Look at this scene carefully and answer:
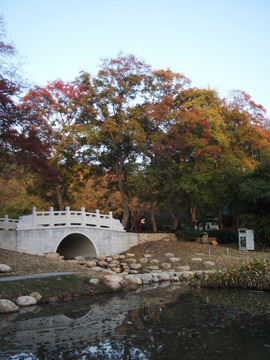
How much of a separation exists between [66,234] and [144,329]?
1379 centimetres

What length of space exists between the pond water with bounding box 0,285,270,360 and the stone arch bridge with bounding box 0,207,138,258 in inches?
372

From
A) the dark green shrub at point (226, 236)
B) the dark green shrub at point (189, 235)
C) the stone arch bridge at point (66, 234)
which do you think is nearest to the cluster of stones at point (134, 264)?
the stone arch bridge at point (66, 234)

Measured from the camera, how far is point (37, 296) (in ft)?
37.7

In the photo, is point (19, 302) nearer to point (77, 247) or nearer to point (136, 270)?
point (136, 270)

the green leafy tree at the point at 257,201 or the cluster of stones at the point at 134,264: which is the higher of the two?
Answer: the green leafy tree at the point at 257,201

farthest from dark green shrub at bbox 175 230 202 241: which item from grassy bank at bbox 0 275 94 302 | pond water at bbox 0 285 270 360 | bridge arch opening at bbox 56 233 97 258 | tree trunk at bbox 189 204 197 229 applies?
grassy bank at bbox 0 275 94 302

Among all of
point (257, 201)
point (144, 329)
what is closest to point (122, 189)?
point (257, 201)

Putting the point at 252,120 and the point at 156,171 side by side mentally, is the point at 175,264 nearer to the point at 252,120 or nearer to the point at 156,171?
the point at 156,171

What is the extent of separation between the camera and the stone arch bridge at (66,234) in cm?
2020

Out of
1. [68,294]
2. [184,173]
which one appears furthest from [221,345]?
[184,173]

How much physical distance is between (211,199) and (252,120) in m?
A: 8.33

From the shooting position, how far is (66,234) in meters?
21.6

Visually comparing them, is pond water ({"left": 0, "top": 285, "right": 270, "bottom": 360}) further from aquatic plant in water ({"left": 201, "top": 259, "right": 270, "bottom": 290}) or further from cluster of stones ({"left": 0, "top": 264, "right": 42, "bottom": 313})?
aquatic plant in water ({"left": 201, "top": 259, "right": 270, "bottom": 290})

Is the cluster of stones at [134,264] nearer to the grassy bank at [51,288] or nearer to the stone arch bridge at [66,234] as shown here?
the stone arch bridge at [66,234]
